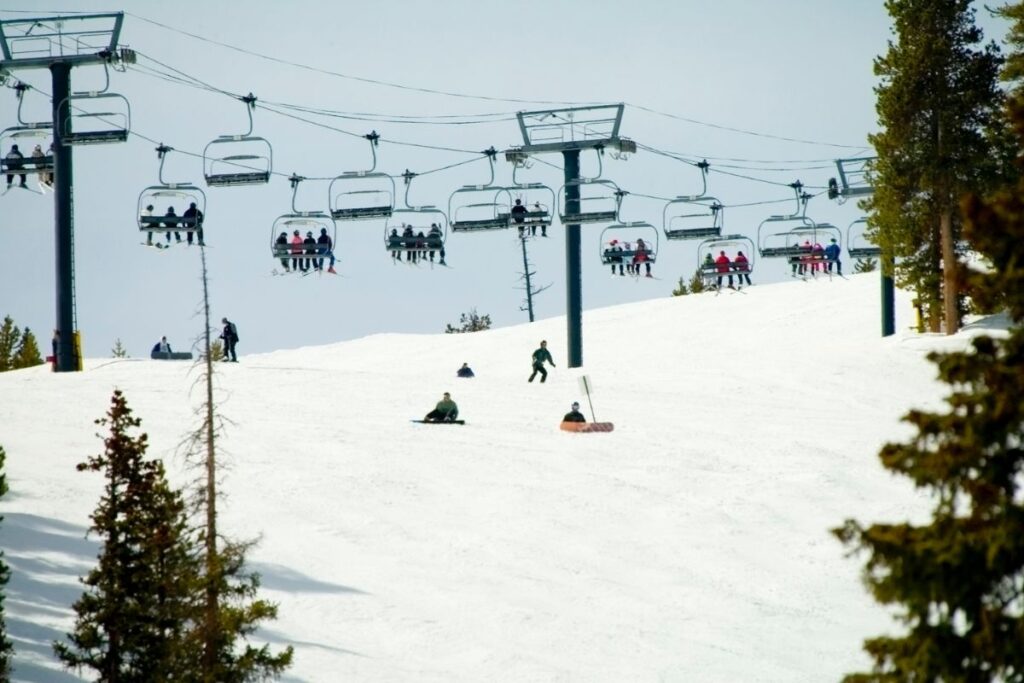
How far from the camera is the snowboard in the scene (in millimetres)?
38656

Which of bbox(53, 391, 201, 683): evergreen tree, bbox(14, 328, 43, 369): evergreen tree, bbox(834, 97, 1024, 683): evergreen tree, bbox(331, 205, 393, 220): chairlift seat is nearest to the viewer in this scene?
bbox(834, 97, 1024, 683): evergreen tree

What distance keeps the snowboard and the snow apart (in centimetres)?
31

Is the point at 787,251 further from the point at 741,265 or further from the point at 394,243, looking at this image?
the point at 394,243

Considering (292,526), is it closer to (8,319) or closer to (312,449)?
(312,449)

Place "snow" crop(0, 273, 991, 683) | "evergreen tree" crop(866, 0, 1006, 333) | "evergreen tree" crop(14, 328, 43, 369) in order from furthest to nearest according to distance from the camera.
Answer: "evergreen tree" crop(14, 328, 43, 369) → "evergreen tree" crop(866, 0, 1006, 333) → "snow" crop(0, 273, 991, 683)

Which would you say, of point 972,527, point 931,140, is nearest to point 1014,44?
point 931,140

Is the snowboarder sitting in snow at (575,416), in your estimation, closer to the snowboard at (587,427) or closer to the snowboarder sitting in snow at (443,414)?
the snowboard at (587,427)

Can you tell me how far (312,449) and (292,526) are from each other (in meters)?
5.59

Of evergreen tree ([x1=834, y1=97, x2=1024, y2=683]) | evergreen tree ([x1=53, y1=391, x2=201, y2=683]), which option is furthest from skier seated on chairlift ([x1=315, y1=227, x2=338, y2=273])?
evergreen tree ([x1=834, y1=97, x2=1024, y2=683])

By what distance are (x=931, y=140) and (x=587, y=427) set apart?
65.0 feet

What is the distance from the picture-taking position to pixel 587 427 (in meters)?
38.7

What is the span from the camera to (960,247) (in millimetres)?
52625

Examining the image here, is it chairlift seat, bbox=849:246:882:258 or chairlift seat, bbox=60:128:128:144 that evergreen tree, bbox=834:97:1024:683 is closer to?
chairlift seat, bbox=60:128:128:144

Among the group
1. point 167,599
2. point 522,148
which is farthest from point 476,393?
point 167,599
